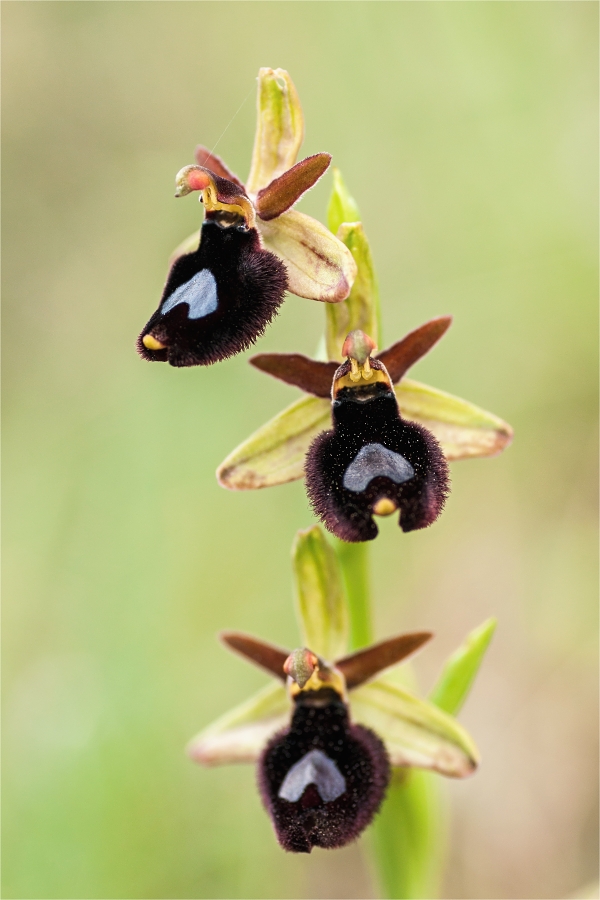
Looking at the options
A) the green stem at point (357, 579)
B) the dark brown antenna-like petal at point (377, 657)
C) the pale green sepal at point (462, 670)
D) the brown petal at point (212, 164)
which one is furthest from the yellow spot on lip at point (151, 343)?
the pale green sepal at point (462, 670)

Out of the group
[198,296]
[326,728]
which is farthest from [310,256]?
→ [326,728]

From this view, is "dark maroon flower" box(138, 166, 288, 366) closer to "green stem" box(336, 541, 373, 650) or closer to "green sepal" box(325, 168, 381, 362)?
"green sepal" box(325, 168, 381, 362)

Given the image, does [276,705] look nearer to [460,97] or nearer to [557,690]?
[557,690]

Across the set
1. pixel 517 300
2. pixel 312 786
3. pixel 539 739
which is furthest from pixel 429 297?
pixel 312 786

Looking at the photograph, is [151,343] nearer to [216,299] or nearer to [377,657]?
[216,299]

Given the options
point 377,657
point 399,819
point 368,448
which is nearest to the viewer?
point 368,448

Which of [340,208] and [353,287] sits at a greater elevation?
[340,208]

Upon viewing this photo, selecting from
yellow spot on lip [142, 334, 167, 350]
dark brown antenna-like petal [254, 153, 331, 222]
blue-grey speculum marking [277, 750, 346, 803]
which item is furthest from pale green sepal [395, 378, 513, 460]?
blue-grey speculum marking [277, 750, 346, 803]
